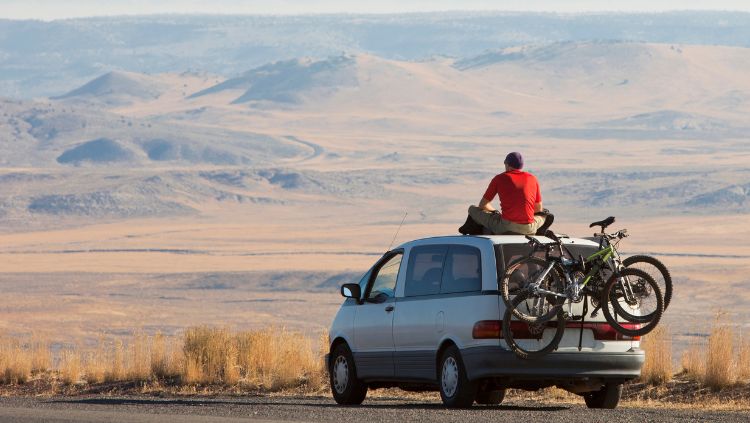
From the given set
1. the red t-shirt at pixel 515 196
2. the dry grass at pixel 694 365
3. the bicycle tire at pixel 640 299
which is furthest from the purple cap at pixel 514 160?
the dry grass at pixel 694 365

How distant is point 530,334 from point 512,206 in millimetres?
1425

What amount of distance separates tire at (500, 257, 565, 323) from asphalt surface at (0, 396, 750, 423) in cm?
76

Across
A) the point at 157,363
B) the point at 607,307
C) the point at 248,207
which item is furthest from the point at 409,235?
the point at 607,307

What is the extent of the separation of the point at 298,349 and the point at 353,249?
247ft

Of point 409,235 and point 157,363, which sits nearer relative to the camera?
point 157,363

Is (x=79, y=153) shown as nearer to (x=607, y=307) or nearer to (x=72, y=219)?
(x=72, y=219)

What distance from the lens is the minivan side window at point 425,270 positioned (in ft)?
40.3

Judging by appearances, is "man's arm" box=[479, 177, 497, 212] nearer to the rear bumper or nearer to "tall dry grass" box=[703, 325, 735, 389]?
the rear bumper

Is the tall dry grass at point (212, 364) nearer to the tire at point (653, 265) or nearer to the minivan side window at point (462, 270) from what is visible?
the minivan side window at point (462, 270)

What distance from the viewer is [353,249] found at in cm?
9231

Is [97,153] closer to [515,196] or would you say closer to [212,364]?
[212,364]

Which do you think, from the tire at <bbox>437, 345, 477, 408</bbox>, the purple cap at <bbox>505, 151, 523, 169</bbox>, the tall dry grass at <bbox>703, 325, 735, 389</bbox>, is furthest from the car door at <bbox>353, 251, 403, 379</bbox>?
the tall dry grass at <bbox>703, 325, 735, 389</bbox>

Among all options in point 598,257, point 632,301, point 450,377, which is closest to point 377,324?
point 450,377

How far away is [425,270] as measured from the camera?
12.5 meters
